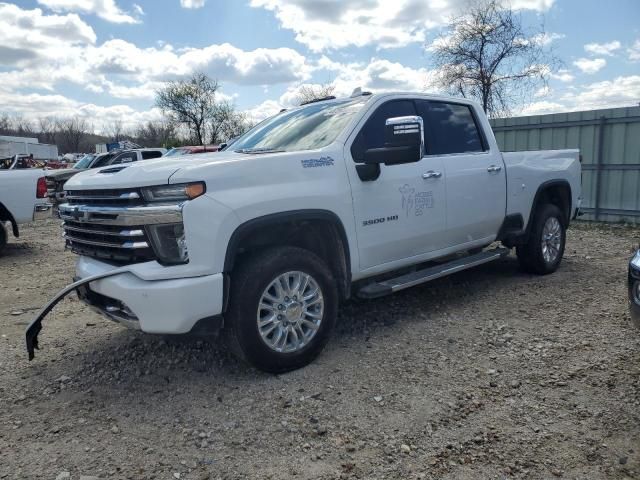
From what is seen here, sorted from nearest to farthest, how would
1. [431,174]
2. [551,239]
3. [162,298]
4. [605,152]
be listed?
[162,298] → [431,174] → [551,239] → [605,152]

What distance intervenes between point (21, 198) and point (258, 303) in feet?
22.7

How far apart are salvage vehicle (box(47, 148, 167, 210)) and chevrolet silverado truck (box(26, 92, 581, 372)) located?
12.3 meters

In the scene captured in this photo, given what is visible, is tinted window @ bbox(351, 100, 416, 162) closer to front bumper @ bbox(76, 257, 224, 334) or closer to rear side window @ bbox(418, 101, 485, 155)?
rear side window @ bbox(418, 101, 485, 155)

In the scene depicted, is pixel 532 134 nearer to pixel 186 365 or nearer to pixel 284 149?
pixel 284 149

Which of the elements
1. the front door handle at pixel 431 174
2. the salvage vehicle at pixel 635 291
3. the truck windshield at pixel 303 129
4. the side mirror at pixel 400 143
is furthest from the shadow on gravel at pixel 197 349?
the salvage vehicle at pixel 635 291

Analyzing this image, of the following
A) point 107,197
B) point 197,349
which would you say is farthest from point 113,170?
point 197,349

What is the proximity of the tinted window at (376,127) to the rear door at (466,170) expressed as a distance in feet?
0.97

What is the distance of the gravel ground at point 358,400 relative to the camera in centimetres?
275

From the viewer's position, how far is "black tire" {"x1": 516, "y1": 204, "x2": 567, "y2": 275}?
6.04m

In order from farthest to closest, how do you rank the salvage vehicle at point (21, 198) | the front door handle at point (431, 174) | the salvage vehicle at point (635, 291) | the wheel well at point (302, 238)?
the salvage vehicle at point (21, 198) → the front door handle at point (431, 174) → the wheel well at point (302, 238) → the salvage vehicle at point (635, 291)

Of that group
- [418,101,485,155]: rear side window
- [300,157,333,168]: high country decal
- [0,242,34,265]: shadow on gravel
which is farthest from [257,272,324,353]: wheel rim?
[0,242,34,265]: shadow on gravel

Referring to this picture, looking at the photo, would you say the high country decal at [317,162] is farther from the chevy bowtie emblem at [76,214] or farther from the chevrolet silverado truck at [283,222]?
the chevy bowtie emblem at [76,214]

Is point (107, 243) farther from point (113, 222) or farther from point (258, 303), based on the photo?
point (258, 303)

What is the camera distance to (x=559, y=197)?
21.5ft
